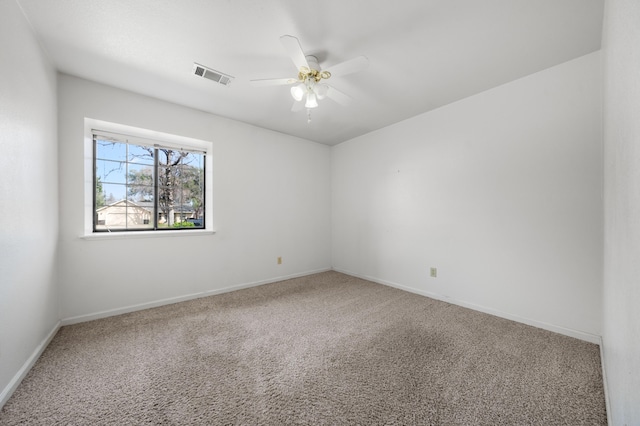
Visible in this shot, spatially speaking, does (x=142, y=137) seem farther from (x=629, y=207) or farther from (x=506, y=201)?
(x=506, y=201)

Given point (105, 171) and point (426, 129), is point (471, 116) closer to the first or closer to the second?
point (426, 129)

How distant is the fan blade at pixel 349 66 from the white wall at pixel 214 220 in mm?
1389

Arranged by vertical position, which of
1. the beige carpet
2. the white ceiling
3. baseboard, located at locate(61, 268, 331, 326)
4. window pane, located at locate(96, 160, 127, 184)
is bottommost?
the beige carpet

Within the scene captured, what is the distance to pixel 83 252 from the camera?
244cm

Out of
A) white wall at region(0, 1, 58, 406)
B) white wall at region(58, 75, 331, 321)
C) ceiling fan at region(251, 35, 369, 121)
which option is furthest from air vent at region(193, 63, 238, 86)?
white wall at region(0, 1, 58, 406)

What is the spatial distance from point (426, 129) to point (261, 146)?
240 centimetres

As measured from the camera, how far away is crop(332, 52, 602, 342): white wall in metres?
2.06

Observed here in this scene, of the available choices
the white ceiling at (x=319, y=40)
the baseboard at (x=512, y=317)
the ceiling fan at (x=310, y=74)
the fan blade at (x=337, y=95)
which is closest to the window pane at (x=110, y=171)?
the white ceiling at (x=319, y=40)

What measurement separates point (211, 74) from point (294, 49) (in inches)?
43.6

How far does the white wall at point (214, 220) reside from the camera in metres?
2.39

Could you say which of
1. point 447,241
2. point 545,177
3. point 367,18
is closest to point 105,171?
point 367,18

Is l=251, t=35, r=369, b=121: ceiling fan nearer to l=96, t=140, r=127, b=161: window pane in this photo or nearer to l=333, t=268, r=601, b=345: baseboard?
l=96, t=140, r=127, b=161: window pane

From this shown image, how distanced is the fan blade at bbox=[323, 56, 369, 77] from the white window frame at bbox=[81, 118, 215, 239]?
2.13 metres

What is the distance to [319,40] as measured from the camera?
1852 mm
